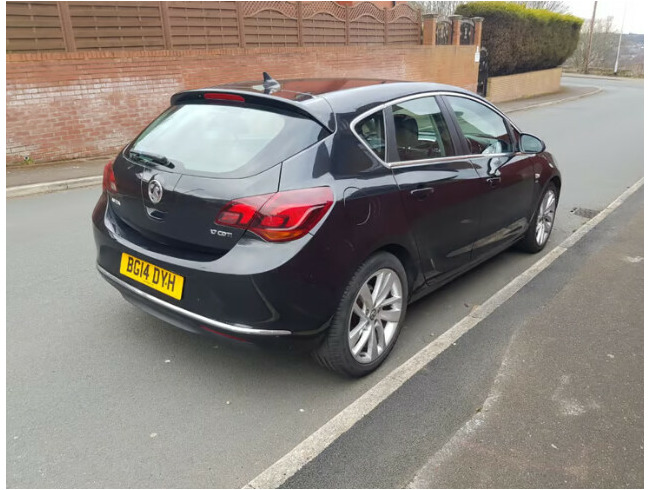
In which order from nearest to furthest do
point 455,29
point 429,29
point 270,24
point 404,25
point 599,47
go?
point 270,24 < point 404,25 < point 429,29 < point 455,29 < point 599,47

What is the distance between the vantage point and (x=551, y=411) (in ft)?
9.07

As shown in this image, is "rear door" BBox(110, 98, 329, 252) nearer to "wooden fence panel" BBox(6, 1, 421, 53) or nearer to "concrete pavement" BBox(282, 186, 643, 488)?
"concrete pavement" BBox(282, 186, 643, 488)

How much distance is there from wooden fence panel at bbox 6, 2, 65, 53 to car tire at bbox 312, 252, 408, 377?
8621 millimetres

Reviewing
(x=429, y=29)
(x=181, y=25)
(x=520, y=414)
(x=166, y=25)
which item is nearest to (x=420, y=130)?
(x=520, y=414)

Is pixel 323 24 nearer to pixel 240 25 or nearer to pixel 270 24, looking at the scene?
pixel 270 24

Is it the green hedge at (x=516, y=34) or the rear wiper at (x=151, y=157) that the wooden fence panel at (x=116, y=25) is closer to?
the rear wiper at (x=151, y=157)

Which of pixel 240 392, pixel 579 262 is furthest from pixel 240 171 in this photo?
pixel 579 262

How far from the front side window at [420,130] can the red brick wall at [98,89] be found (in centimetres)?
797

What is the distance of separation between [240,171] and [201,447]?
130 cm

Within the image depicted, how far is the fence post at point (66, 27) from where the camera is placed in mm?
9172

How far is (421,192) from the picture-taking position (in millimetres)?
3195

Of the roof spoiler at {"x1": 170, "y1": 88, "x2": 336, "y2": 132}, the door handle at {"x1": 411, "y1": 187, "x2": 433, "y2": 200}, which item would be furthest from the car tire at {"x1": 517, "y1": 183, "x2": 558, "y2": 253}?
the roof spoiler at {"x1": 170, "y1": 88, "x2": 336, "y2": 132}

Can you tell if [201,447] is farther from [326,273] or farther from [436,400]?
[436,400]

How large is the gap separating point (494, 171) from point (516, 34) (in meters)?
21.4
